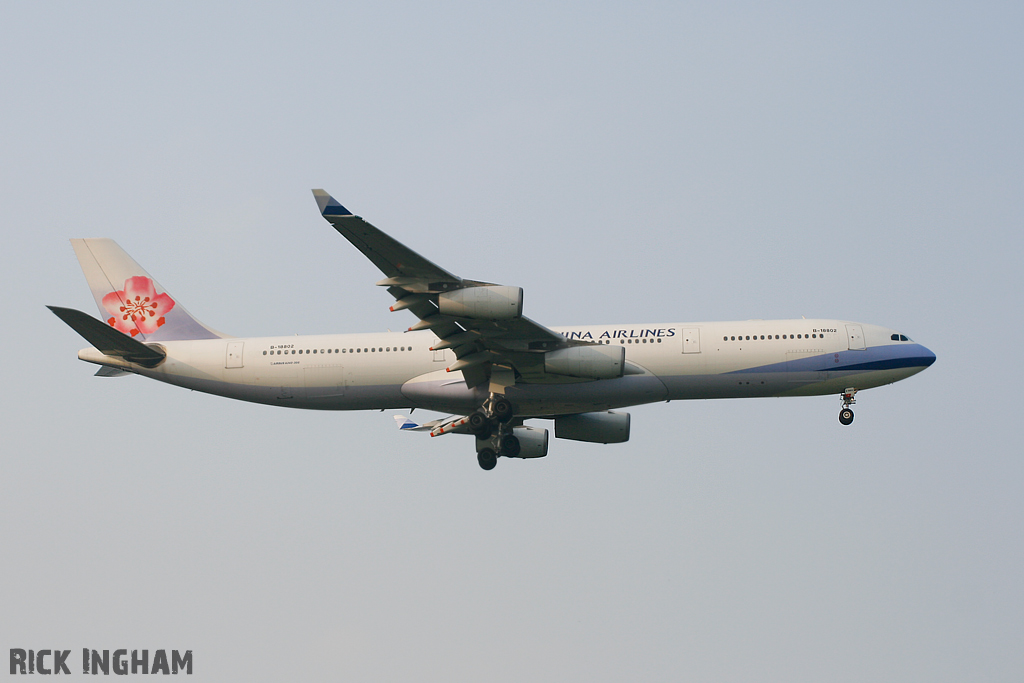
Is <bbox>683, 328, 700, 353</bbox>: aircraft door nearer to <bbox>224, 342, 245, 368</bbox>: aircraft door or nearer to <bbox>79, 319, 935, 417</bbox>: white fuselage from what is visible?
<bbox>79, 319, 935, 417</bbox>: white fuselage

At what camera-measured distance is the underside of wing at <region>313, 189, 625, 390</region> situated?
3031 centimetres

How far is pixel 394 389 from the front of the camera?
37844mm

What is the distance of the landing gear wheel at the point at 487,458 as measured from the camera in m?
40.5

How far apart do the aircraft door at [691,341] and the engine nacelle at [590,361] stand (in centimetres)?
261

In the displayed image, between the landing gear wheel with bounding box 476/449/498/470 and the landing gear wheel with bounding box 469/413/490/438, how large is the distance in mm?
3159

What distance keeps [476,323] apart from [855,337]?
1392 centimetres

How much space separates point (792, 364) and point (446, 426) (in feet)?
42.7

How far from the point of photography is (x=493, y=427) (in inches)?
1478

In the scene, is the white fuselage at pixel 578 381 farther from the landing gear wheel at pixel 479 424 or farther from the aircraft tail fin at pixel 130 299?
the aircraft tail fin at pixel 130 299

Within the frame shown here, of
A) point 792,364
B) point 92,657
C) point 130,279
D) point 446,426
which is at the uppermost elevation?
point 130,279

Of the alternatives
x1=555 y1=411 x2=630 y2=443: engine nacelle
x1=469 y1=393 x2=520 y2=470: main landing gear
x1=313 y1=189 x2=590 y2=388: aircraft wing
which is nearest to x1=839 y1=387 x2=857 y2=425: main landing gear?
x1=555 y1=411 x2=630 y2=443: engine nacelle

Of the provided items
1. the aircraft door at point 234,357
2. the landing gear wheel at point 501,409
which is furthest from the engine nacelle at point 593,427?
the aircraft door at point 234,357

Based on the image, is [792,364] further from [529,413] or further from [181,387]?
[181,387]

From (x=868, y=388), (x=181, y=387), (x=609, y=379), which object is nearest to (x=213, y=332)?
(x=181, y=387)
